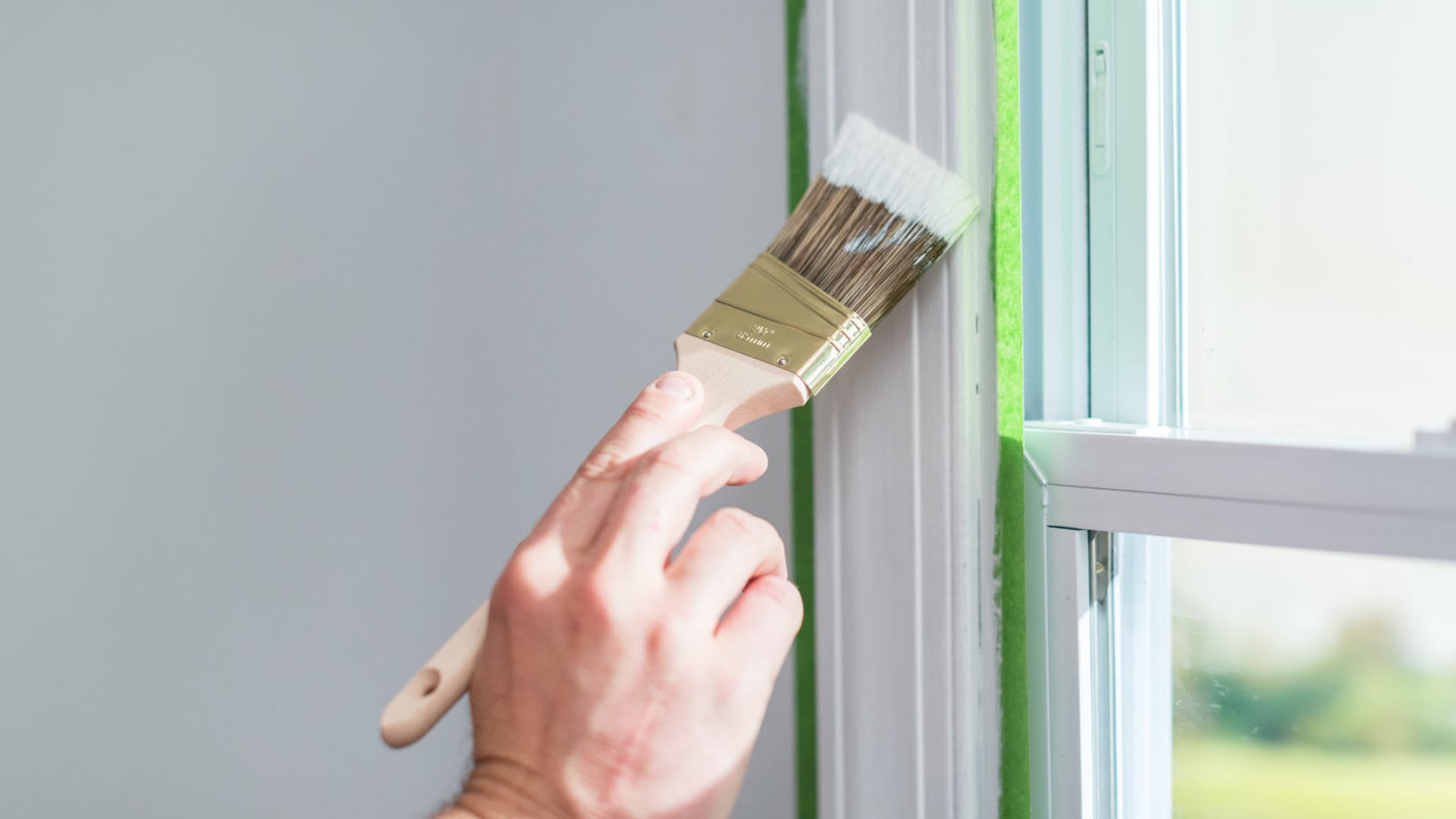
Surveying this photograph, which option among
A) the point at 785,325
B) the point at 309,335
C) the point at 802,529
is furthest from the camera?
the point at 309,335

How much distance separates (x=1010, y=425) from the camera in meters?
0.58

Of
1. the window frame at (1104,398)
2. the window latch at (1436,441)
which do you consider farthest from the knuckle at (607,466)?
the window latch at (1436,441)

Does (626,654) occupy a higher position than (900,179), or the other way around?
(900,179)

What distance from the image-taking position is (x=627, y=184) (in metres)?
0.75

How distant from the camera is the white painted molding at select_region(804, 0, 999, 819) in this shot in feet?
1.86

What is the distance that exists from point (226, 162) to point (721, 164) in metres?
0.41

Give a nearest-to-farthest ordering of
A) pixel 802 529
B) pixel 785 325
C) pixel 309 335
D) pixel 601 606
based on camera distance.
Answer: pixel 601 606 → pixel 785 325 → pixel 802 529 → pixel 309 335

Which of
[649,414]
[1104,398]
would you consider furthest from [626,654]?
[1104,398]

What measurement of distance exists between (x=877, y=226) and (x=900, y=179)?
32 mm

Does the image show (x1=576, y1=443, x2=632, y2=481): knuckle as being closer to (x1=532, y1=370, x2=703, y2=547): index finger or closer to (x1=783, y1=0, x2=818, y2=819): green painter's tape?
(x1=532, y1=370, x2=703, y2=547): index finger

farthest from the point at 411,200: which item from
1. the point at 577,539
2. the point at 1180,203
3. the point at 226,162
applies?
the point at 1180,203

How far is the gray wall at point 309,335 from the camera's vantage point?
0.73m

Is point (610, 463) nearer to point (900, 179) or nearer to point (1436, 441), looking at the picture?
point (900, 179)

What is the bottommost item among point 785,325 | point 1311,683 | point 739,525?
point 1311,683
